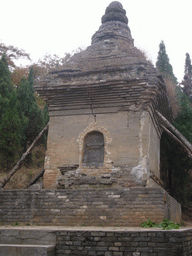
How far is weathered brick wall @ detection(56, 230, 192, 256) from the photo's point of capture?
5.07 meters

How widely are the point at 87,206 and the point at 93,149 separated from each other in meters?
2.12

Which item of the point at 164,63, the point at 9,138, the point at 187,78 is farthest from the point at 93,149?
the point at 187,78

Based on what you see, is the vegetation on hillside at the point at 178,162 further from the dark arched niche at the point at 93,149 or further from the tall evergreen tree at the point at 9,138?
the tall evergreen tree at the point at 9,138

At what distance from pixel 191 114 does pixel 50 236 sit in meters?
10.9

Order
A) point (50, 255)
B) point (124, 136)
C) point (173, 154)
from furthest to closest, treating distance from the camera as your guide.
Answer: point (173, 154) < point (124, 136) < point (50, 255)

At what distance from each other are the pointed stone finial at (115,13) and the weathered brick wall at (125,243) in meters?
8.91

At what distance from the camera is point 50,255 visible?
5359 mm

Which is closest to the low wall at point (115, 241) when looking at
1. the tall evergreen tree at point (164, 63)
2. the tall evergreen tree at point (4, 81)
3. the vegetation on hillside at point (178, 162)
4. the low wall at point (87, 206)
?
the low wall at point (87, 206)

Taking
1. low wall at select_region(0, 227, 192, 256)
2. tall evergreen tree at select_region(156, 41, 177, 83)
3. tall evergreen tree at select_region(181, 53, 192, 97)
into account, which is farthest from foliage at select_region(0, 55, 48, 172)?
tall evergreen tree at select_region(181, 53, 192, 97)

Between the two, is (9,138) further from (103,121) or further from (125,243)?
(125,243)

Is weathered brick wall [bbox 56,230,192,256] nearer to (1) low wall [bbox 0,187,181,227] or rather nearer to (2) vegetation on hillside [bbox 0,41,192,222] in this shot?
(1) low wall [bbox 0,187,181,227]

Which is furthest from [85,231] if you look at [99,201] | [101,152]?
[101,152]

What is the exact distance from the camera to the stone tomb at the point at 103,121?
343 inches

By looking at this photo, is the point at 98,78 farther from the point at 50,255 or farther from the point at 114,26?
the point at 50,255
